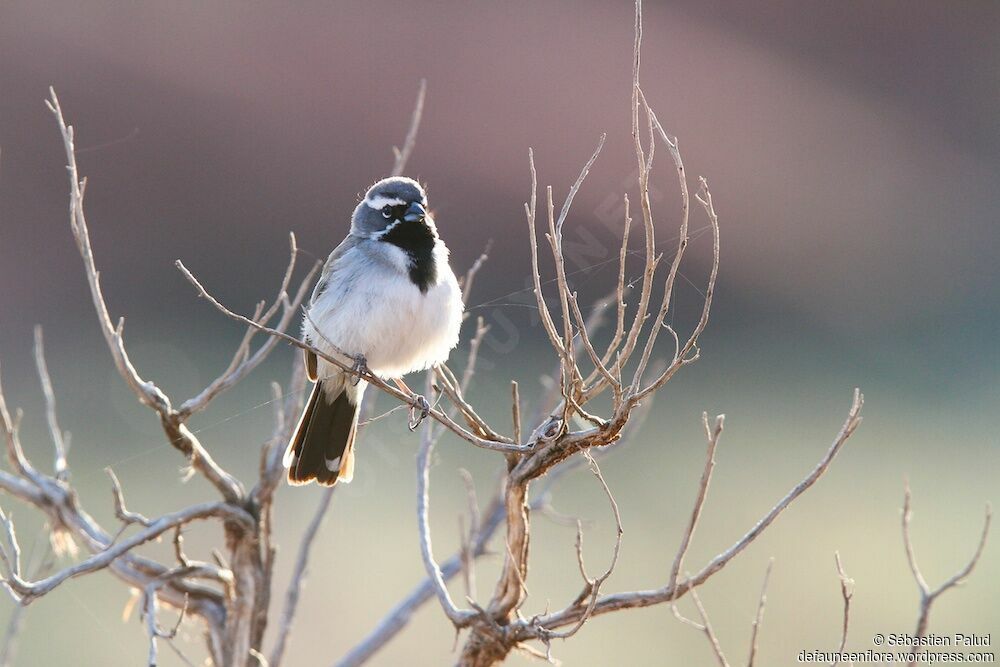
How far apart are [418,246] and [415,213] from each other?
0.50ft

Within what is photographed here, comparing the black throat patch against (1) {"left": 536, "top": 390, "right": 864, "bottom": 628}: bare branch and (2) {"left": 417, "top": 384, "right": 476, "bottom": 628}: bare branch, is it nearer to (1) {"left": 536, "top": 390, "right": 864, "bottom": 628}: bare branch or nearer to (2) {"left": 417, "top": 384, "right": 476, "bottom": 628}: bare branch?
(2) {"left": 417, "top": 384, "right": 476, "bottom": 628}: bare branch

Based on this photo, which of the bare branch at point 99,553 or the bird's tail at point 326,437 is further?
the bird's tail at point 326,437

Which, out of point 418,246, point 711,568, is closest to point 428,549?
point 711,568

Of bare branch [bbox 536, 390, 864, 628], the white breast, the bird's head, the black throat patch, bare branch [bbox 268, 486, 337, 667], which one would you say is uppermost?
the bird's head

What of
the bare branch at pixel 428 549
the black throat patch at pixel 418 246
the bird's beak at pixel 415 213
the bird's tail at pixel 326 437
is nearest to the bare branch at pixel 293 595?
the bird's tail at pixel 326 437

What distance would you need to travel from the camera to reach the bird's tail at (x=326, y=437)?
489 centimetres

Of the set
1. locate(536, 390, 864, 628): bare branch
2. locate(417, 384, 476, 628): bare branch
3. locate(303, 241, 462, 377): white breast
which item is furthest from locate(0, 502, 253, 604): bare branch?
locate(536, 390, 864, 628): bare branch

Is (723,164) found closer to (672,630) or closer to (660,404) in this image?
(660,404)

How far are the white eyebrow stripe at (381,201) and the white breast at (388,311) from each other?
0.53ft

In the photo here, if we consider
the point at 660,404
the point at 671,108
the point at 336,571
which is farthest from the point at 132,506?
the point at 671,108

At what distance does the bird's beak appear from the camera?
16.0ft

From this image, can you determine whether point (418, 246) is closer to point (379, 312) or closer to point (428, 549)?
point (379, 312)

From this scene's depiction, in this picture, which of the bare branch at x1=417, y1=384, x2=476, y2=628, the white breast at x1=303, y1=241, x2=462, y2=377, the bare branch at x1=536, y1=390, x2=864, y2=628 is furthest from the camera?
the white breast at x1=303, y1=241, x2=462, y2=377

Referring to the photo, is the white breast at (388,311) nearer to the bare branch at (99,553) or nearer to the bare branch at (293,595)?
the bare branch at (293,595)
